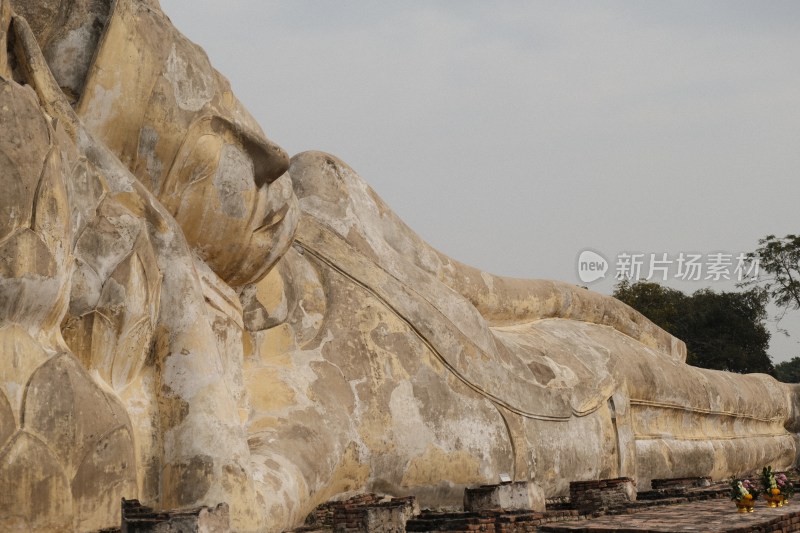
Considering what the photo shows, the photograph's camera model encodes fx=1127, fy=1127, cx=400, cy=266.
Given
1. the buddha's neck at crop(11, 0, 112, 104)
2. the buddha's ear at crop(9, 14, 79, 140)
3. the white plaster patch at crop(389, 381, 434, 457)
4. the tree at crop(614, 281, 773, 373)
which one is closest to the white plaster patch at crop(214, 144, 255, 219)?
the buddha's neck at crop(11, 0, 112, 104)

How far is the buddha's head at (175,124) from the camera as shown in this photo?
663cm

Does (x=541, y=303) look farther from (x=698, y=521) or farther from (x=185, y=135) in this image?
(x=185, y=135)

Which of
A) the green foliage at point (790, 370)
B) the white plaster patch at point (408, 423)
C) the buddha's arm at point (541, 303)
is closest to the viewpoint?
the white plaster patch at point (408, 423)

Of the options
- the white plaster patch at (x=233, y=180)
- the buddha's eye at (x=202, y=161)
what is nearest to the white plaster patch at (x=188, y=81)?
the buddha's eye at (x=202, y=161)

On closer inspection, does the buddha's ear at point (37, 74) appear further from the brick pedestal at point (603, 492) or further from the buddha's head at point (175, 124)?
the brick pedestal at point (603, 492)

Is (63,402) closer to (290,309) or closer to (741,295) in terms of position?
(290,309)

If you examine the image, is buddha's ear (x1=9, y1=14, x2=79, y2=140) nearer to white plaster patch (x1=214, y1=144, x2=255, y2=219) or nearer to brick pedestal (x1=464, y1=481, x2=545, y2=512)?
white plaster patch (x1=214, y1=144, x2=255, y2=219)

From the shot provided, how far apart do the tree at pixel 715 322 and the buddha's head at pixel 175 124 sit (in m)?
21.8

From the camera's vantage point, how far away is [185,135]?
22.4 ft

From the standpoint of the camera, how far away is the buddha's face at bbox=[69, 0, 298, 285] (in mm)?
6637

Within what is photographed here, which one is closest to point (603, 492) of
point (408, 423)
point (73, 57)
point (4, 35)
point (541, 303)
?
point (408, 423)

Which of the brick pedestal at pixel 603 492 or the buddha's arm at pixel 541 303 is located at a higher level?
the buddha's arm at pixel 541 303

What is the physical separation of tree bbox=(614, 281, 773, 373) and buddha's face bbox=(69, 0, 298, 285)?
854 inches

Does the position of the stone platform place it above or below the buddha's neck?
below
